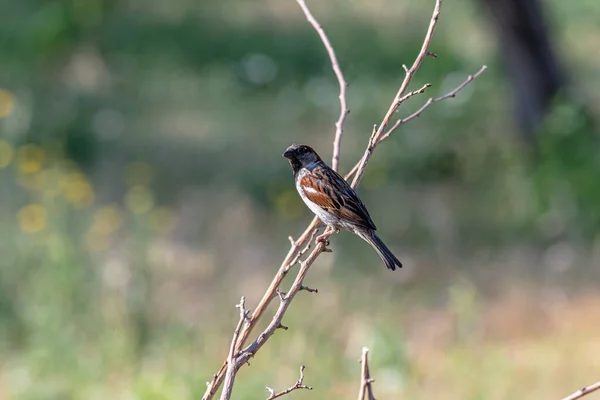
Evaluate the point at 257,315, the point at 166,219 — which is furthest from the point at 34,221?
the point at 257,315

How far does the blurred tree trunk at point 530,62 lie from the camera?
23.9 ft

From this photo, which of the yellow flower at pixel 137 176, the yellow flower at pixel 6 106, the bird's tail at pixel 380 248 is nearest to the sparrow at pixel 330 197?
the bird's tail at pixel 380 248

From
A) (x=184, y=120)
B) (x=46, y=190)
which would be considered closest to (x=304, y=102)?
(x=184, y=120)

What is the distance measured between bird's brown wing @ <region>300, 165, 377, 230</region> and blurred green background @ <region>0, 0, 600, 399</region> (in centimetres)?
101

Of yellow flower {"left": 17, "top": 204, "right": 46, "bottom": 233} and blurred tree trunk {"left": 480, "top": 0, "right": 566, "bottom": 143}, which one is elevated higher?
blurred tree trunk {"left": 480, "top": 0, "right": 566, "bottom": 143}

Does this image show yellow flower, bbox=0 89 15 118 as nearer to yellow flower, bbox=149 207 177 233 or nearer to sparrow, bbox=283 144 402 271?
yellow flower, bbox=149 207 177 233

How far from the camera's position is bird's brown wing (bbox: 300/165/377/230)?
2799mm

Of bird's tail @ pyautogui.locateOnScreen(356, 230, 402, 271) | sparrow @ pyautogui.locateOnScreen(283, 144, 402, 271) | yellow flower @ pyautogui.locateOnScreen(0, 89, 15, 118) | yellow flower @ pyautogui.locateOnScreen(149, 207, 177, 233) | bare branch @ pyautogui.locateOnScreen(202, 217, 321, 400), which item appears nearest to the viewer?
bare branch @ pyautogui.locateOnScreen(202, 217, 321, 400)

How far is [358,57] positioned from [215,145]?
11.8 ft

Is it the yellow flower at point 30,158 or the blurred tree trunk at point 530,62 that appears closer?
the yellow flower at point 30,158

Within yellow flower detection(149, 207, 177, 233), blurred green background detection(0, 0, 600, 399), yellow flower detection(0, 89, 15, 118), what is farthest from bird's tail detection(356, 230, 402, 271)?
yellow flower detection(0, 89, 15, 118)

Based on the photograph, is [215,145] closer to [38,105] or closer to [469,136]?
[38,105]

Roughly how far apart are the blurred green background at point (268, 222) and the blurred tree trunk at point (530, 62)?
6.1 inches

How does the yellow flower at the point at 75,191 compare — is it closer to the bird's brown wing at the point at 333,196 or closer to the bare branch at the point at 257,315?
the bird's brown wing at the point at 333,196
